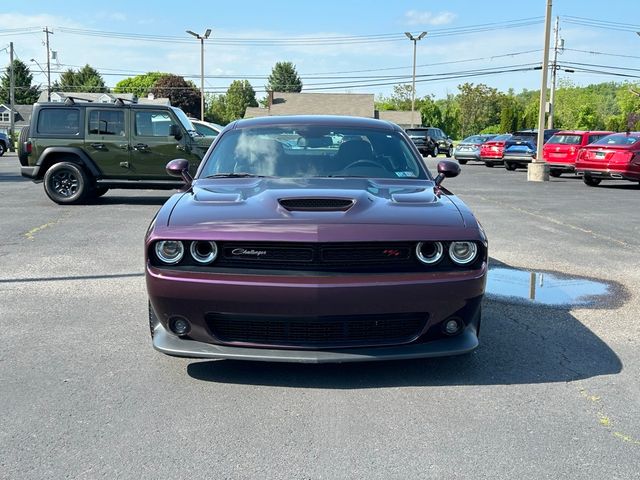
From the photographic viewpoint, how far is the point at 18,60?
10400 cm

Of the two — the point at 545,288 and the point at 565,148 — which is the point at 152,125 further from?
the point at 565,148

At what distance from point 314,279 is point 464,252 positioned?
0.89 metres

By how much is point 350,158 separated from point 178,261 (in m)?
1.96

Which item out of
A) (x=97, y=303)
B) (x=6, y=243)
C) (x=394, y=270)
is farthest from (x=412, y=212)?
(x=6, y=243)

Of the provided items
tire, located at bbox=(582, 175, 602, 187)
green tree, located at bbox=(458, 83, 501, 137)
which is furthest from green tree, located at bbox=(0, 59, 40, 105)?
tire, located at bbox=(582, 175, 602, 187)

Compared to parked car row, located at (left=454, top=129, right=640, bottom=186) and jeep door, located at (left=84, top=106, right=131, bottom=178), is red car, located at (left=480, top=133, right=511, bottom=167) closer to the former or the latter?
parked car row, located at (left=454, top=129, right=640, bottom=186)

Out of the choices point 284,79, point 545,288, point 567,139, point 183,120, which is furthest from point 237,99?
point 545,288

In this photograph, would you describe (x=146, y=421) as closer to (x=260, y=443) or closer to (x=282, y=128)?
(x=260, y=443)

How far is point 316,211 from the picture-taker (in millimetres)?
3893

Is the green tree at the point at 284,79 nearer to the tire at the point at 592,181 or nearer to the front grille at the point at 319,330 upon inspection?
the tire at the point at 592,181

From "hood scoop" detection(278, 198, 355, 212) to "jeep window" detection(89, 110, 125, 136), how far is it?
32.3 feet

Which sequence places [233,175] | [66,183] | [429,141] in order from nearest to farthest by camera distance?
[233,175] < [66,183] < [429,141]

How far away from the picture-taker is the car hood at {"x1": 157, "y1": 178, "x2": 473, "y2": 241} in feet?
12.1

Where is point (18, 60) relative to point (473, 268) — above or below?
above
